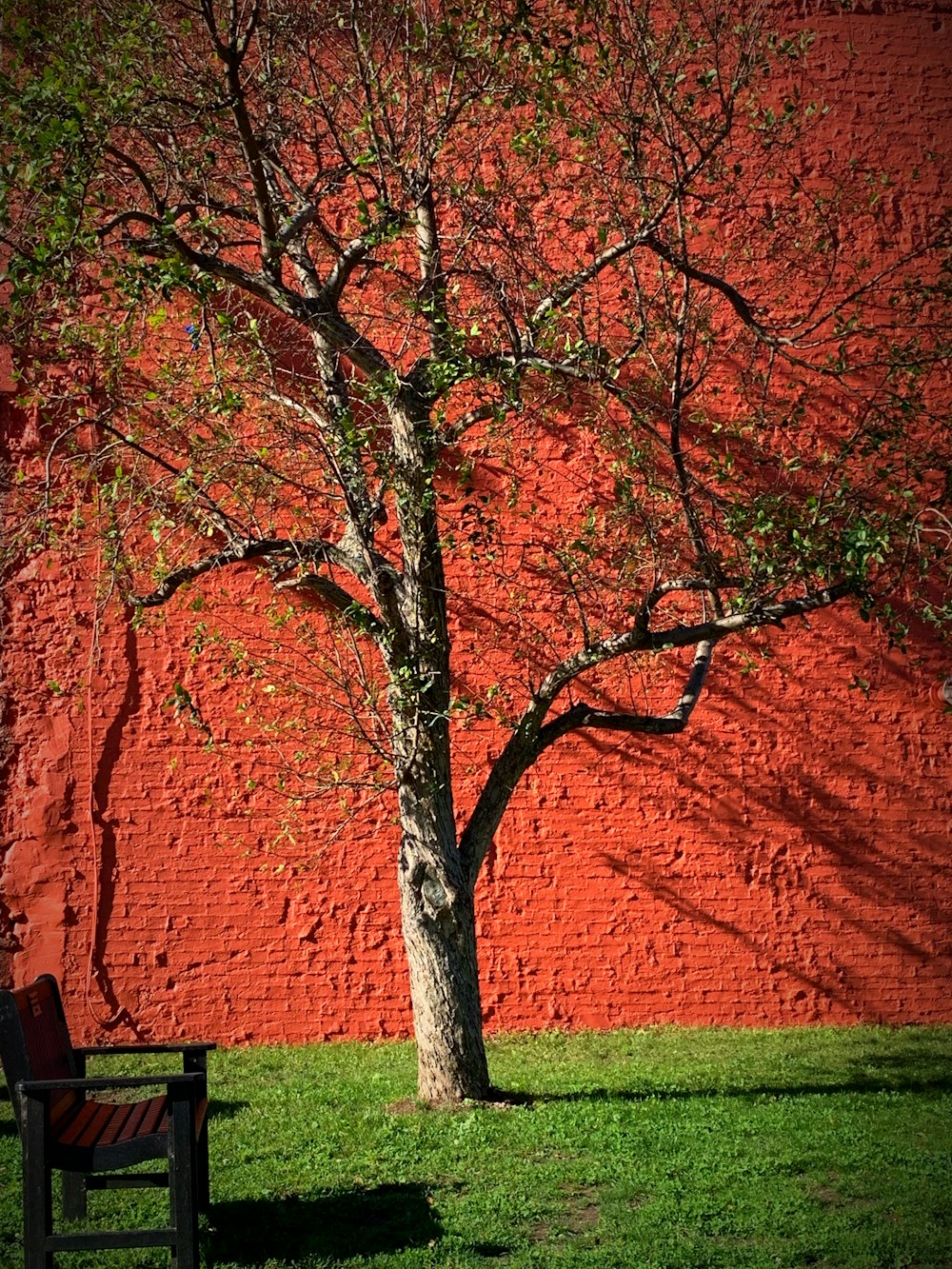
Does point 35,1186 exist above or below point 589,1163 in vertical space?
above

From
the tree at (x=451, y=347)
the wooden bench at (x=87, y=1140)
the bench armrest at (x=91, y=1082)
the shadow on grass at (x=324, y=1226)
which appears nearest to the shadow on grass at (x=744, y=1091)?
the tree at (x=451, y=347)

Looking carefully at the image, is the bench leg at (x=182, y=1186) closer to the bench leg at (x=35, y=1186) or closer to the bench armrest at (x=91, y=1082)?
the bench armrest at (x=91, y=1082)

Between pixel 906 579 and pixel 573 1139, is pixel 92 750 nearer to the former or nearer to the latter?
pixel 573 1139

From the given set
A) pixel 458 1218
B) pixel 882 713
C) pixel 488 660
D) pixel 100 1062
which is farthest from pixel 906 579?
pixel 100 1062

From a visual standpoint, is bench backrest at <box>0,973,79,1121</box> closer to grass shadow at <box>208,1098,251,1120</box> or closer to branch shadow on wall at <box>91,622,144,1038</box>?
grass shadow at <box>208,1098,251,1120</box>

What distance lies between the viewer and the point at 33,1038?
446 cm

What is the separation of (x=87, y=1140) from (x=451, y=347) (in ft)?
11.2

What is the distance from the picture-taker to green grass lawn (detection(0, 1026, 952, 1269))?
4.41 meters

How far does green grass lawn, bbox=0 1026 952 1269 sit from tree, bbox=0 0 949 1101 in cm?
67

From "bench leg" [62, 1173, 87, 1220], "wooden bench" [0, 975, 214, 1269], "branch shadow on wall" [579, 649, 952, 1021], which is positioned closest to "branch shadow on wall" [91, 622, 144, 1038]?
"branch shadow on wall" [579, 649, 952, 1021]

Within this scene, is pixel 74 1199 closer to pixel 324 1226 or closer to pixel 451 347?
pixel 324 1226

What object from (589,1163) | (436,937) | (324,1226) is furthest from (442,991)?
(324,1226)

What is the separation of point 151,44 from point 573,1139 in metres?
5.36

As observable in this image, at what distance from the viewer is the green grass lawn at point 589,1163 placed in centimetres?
441
